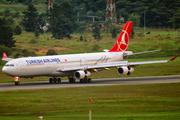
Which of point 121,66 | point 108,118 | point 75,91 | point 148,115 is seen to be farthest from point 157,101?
point 121,66

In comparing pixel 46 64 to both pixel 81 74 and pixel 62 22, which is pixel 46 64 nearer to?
pixel 81 74

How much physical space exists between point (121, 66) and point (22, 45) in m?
69.7

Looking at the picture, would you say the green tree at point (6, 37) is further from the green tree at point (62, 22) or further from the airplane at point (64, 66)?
the airplane at point (64, 66)

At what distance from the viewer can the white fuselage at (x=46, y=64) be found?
51250mm

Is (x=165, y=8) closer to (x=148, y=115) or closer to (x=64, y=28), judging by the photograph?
(x=64, y=28)

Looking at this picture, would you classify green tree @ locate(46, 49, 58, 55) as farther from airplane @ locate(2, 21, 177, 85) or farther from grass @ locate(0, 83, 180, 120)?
grass @ locate(0, 83, 180, 120)

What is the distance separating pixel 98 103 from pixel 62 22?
394 feet

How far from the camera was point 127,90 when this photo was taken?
43.2 m

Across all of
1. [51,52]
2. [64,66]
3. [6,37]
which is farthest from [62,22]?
[64,66]

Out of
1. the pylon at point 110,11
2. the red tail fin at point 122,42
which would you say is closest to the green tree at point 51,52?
the red tail fin at point 122,42

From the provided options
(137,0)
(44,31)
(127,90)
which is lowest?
(127,90)

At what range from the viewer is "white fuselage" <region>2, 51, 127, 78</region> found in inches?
2018

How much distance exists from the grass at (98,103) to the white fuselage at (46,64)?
8237 millimetres

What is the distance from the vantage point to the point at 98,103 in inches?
1316
